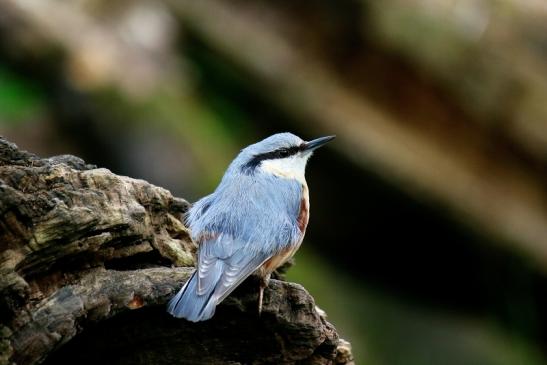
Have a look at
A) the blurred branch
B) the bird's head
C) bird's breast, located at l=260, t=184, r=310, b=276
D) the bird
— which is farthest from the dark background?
bird's breast, located at l=260, t=184, r=310, b=276

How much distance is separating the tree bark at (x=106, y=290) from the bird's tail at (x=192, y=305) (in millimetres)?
83

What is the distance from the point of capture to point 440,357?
7.11m

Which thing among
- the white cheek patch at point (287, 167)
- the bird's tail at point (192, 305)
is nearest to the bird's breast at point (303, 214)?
the white cheek patch at point (287, 167)

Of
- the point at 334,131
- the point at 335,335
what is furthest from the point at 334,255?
the point at 335,335

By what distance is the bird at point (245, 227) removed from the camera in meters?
2.97

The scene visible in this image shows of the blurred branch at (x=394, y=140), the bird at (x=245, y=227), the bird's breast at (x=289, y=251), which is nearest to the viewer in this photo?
the bird at (x=245, y=227)

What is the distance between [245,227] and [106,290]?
0.72m

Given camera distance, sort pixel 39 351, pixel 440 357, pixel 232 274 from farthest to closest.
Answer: pixel 440 357, pixel 232 274, pixel 39 351

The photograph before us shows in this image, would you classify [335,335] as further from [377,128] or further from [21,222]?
[377,128]

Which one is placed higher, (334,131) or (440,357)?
(334,131)

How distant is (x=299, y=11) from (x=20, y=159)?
16.4ft

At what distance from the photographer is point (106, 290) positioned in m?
2.85

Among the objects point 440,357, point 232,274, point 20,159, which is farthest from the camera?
point 440,357

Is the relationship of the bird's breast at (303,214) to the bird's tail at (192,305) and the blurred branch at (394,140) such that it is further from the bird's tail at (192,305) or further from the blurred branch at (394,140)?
the blurred branch at (394,140)
